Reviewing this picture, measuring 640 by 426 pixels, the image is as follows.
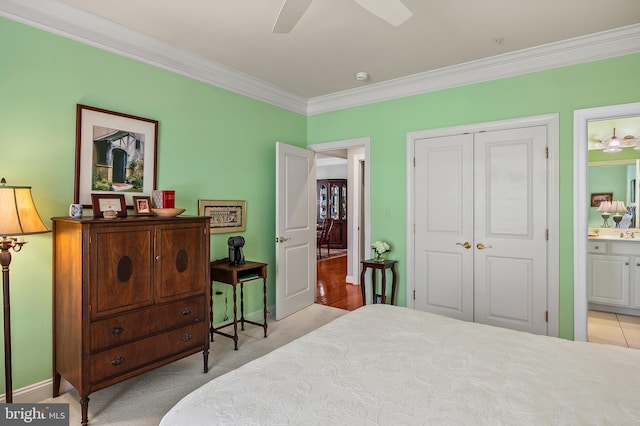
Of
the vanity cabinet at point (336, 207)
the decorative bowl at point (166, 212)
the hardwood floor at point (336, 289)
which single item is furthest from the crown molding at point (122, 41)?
the vanity cabinet at point (336, 207)

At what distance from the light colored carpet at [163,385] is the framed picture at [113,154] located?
133cm

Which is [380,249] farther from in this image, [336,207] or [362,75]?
[336,207]

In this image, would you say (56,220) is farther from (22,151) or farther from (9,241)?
(22,151)

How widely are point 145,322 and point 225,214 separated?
1.44 metres

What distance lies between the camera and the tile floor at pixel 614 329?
3.34 meters

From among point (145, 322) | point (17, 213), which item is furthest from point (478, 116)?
point (17, 213)

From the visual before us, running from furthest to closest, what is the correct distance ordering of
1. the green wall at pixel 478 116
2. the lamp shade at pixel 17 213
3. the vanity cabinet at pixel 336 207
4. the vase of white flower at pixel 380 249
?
the vanity cabinet at pixel 336 207 → the vase of white flower at pixel 380 249 → the green wall at pixel 478 116 → the lamp shade at pixel 17 213

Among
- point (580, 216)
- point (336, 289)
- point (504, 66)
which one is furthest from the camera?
point (336, 289)

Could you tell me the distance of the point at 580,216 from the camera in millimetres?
2982

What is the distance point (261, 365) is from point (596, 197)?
5262 mm

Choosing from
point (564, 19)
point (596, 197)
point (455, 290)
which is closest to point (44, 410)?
point (455, 290)

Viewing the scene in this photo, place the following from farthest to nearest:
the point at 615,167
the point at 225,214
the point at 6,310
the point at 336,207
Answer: the point at 336,207, the point at 615,167, the point at 225,214, the point at 6,310

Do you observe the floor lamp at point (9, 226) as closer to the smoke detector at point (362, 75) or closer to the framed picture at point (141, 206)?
the framed picture at point (141, 206)

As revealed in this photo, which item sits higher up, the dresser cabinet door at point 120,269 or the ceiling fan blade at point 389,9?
the ceiling fan blade at point 389,9
